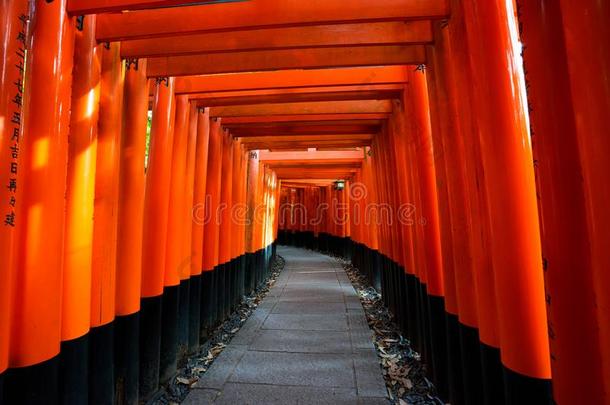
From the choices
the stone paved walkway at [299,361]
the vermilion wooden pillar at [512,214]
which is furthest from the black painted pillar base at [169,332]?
the vermilion wooden pillar at [512,214]

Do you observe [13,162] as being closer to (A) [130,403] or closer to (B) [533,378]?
(A) [130,403]

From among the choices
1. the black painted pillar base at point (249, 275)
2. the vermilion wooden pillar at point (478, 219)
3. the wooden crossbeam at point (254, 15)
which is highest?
the wooden crossbeam at point (254, 15)

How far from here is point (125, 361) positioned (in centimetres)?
280

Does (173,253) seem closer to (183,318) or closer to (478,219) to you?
(183,318)

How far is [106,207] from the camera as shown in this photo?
2.52 meters

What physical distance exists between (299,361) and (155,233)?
2.32 meters

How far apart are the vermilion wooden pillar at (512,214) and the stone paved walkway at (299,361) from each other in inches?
73.2

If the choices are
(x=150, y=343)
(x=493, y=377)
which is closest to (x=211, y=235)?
(x=150, y=343)

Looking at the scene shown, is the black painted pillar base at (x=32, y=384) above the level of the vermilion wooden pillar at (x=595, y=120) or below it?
below

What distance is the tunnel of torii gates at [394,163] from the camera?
1232 mm

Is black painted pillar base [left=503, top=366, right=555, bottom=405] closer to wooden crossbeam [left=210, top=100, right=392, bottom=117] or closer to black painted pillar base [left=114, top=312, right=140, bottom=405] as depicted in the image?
black painted pillar base [left=114, top=312, right=140, bottom=405]

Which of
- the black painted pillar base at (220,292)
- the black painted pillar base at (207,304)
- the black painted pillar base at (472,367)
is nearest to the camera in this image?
the black painted pillar base at (472,367)

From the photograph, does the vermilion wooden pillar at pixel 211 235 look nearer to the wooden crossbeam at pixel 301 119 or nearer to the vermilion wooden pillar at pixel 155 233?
the wooden crossbeam at pixel 301 119

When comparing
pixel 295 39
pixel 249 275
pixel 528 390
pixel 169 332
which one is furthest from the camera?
pixel 249 275
